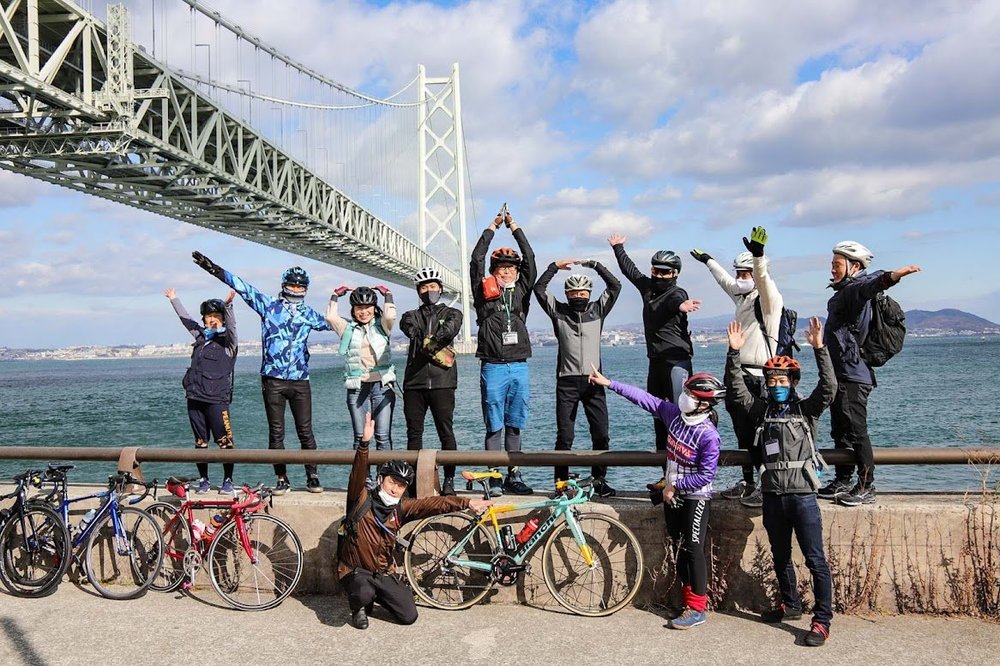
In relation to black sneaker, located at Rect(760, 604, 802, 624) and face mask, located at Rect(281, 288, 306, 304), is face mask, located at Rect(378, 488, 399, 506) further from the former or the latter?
black sneaker, located at Rect(760, 604, 802, 624)

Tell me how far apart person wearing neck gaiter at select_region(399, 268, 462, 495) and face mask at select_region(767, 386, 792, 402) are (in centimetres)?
212

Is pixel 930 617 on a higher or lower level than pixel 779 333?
lower

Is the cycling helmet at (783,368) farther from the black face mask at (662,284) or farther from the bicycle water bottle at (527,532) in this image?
the bicycle water bottle at (527,532)

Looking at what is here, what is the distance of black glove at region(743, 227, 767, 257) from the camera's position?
4.43 m

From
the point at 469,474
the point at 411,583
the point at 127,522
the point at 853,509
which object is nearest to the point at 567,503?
the point at 469,474

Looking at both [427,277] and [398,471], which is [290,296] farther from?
[398,471]

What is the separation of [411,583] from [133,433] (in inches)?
949

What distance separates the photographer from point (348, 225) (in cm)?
4381

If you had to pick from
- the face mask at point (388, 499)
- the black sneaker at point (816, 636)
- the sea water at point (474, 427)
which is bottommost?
the sea water at point (474, 427)

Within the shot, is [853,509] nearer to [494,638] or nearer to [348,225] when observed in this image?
[494,638]

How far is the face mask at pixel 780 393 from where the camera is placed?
13.3 ft

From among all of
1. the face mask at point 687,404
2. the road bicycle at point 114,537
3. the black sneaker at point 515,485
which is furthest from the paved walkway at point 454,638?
the face mask at point 687,404

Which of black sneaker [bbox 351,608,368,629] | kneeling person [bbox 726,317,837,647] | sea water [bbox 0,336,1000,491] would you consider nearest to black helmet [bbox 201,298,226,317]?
black sneaker [bbox 351,608,368,629]

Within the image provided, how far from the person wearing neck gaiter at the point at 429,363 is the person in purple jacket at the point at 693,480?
165 centimetres
